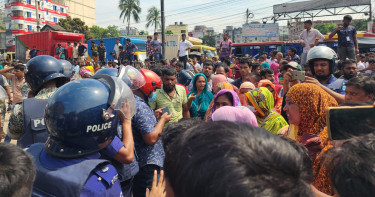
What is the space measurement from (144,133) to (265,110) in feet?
5.02

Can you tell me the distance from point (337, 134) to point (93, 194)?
119 centimetres

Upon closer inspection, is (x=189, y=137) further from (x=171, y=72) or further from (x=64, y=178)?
(x=171, y=72)

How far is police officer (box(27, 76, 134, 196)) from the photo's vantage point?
1524mm

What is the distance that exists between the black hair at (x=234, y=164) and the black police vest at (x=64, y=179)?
0.83m

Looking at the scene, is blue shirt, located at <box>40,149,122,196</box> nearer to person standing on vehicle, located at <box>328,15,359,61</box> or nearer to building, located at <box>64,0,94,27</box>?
person standing on vehicle, located at <box>328,15,359,61</box>

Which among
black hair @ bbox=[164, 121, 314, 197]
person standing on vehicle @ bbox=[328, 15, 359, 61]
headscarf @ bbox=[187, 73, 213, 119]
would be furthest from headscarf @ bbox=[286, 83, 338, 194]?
person standing on vehicle @ bbox=[328, 15, 359, 61]

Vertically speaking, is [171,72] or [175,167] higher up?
[171,72]

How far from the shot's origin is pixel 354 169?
1.04 metres

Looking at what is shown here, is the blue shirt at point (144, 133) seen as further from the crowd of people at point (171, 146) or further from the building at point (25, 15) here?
the building at point (25, 15)

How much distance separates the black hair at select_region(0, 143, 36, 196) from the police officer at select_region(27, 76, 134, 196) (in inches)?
7.8

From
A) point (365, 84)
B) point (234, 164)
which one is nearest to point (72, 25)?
point (365, 84)

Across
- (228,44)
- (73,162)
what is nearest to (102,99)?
(73,162)

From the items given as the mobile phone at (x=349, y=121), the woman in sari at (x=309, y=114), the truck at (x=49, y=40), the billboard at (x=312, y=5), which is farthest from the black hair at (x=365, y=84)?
the billboard at (x=312, y=5)

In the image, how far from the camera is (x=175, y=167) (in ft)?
2.71
